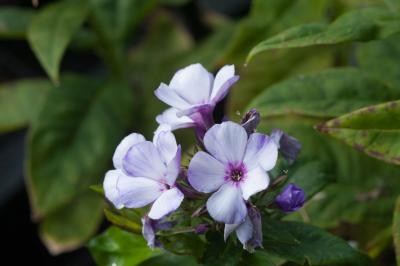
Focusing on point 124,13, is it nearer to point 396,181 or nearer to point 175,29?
point 175,29

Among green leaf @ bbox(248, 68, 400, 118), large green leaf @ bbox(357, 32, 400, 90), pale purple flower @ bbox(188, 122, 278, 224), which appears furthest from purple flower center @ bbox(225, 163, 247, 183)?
large green leaf @ bbox(357, 32, 400, 90)

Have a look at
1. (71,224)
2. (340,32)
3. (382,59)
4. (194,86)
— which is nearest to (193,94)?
(194,86)

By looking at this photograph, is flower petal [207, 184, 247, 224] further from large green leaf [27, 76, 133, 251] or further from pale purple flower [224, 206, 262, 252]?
large green leaf [27, 76, 133, 251]

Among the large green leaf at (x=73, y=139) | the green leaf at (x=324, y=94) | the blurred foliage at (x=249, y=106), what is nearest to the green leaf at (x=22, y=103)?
the blurred foliage at (x=249, y=106)

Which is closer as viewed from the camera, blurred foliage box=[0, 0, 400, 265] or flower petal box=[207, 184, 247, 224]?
flower petal box=[207, 184, 247, 224]

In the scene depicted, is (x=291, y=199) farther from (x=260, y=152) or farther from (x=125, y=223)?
(x=125, y=223)

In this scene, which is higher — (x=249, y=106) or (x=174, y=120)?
(x=174, y=120)
